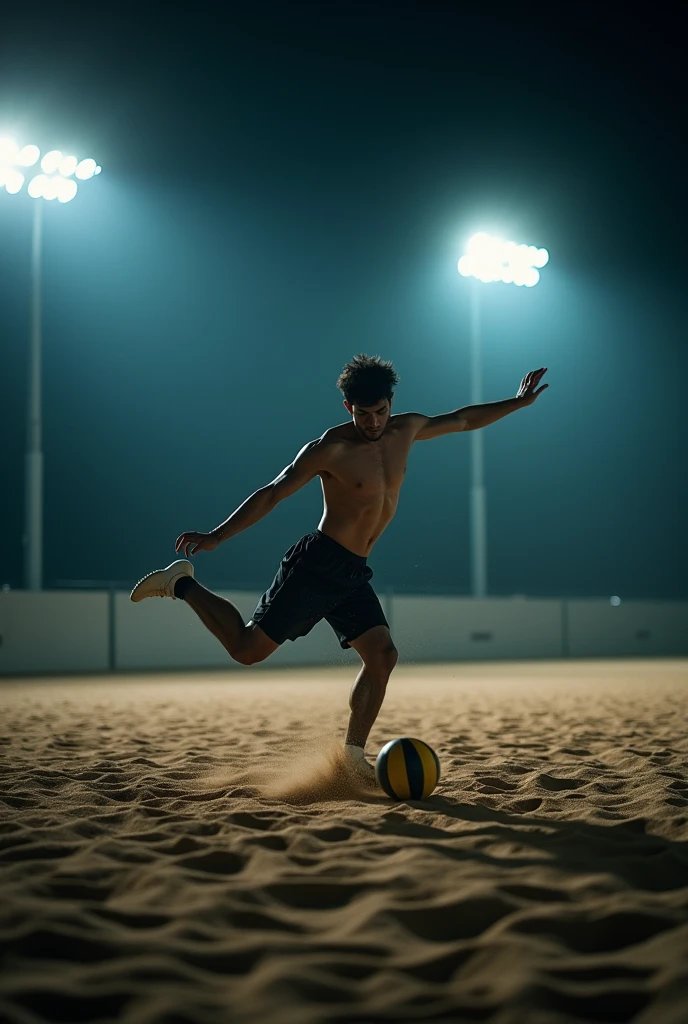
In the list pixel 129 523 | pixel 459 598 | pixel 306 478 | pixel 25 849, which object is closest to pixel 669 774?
pixel 306 478

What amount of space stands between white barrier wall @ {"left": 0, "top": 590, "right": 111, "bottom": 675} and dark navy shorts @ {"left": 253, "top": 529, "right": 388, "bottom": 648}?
40.0 feet

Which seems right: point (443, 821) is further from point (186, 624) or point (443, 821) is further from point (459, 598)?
point (459, 598)

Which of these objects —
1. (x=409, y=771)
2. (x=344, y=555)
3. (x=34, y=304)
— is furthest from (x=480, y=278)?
(x=409, y=771)

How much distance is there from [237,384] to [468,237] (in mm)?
10796

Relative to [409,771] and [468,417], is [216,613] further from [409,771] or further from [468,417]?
[468,417]

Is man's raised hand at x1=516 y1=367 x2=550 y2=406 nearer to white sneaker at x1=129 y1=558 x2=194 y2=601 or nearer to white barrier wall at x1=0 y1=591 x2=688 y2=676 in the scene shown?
white sneaker at x1=129 y1=558 x2=194 y2=601

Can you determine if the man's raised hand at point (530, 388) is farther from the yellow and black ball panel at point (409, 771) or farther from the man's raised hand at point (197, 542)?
the yellow and black ball panel at point (409, 771)

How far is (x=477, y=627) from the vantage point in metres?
20.7

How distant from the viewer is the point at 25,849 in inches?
117

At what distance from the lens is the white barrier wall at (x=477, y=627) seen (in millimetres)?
19344

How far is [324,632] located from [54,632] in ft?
18.2

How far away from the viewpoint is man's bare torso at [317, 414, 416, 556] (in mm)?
4488

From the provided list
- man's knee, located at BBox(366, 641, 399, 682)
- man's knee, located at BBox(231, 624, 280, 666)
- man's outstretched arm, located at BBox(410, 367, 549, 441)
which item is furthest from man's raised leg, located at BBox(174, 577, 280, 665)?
man's outstretched arm, located at BBox(410, 367, 549, 441)

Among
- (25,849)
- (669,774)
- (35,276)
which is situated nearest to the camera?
(25,849)
